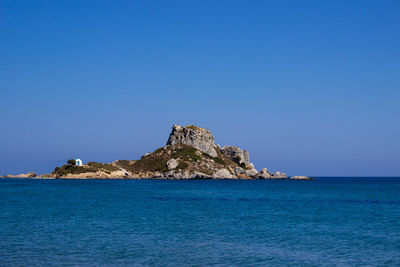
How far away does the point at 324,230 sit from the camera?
1828 inches

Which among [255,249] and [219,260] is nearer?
[219,260]

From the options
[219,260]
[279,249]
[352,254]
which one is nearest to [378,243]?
[352,254]

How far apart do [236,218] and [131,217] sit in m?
15.0

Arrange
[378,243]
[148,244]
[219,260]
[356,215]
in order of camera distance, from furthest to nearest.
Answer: [356,215], [378,243], [148,244], [219,260]

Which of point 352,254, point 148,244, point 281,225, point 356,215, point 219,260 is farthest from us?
point 356,215

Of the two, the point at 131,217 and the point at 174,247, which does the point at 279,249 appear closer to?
the point at 174,247

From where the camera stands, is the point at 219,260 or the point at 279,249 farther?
the point at 279,249

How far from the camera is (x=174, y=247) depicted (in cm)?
3512

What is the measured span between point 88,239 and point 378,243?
28120 millimetres

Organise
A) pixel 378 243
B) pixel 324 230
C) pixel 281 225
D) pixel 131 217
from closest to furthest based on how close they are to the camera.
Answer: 1. pixel 378 243
2. pixel 324 230
3. pixel 281 225
4. pixel 131 217

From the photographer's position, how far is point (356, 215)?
6419cm

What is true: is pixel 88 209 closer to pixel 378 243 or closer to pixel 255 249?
pixel 255 249

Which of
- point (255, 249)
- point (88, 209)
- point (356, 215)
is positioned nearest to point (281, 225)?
point (255, 249)

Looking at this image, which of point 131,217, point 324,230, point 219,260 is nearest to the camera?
point 219,260
